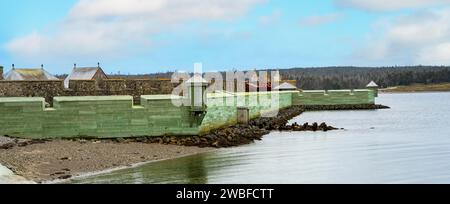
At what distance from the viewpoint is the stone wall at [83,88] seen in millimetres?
22453

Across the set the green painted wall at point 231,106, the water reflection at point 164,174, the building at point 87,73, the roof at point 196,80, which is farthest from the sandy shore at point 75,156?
the building at point 87,73

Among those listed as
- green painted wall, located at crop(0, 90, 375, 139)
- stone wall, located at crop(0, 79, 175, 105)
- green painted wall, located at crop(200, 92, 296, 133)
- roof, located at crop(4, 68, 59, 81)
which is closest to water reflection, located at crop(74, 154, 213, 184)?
green painted wall, located at crop(0, 90, 375, 139)

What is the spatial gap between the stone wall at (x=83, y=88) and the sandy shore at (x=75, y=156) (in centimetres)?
715

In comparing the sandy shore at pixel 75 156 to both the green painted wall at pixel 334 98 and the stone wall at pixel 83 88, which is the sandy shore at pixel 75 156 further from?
the green painted wall at pixel 334 98

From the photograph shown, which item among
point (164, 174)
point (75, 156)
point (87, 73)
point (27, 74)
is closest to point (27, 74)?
point (27, 74)

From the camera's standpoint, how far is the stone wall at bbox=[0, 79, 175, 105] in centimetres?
2245

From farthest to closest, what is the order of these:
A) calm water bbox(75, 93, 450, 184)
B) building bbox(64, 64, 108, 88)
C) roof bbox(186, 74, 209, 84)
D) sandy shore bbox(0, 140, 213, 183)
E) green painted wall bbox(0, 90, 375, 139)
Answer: building bbox(64, 64, 108, 88)
roof bbox(186, 74, 209, 84)
green painted wall bbox(0, 90, 375, 139)
sandy shore bbox(0, 140, 213, 183)
calm water bbox(75, 93, 450, 184)

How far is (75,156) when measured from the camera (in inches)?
536

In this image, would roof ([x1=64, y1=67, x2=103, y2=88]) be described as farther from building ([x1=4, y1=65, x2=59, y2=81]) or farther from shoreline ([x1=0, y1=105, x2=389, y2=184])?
shoreline ([x1=0, y1=105, x2=389, y2=184])

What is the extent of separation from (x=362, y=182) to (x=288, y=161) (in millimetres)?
3482

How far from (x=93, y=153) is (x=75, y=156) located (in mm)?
641

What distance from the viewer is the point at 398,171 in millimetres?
12016
